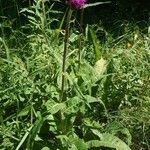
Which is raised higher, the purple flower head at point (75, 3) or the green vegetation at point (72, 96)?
the purple flower head at point (75, 3)

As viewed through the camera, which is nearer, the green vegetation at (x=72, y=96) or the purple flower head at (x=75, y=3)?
the purple flower head at (x=75, y=3)

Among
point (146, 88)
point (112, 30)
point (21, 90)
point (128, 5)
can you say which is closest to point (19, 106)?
point (21, 90)

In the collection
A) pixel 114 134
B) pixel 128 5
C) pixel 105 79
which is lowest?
pixel 114 134

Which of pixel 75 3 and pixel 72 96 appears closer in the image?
pixel 75 3

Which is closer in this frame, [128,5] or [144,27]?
[144,27]

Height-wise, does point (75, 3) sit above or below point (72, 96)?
above

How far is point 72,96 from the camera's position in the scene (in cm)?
327

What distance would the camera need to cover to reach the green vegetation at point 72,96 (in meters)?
3.11

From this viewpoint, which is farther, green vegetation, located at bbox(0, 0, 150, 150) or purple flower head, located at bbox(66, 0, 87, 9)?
green vegetation, located at bbox(0, 0, 150, 150)

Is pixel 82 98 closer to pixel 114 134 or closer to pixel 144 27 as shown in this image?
pixel 114 134

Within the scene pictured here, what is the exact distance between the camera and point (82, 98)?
303 cm

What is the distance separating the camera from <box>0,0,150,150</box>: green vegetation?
3.11 metres

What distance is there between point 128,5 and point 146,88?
1464 mm

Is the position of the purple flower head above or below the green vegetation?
above
